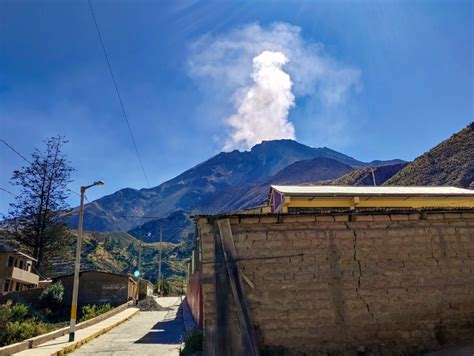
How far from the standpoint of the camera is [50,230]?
40.5 m

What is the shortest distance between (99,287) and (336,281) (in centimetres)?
3433

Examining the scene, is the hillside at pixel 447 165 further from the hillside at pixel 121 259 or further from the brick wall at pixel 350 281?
the hillside at pixel 121 259

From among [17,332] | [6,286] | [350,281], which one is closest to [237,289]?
[350,281]

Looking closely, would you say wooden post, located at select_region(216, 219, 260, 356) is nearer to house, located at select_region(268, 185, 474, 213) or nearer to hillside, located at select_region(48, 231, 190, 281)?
house, located at select_region(268, 185, 474, 213)

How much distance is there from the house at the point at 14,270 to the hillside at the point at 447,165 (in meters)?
48.1

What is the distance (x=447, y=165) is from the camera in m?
48.1

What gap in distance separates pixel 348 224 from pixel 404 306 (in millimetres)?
2370

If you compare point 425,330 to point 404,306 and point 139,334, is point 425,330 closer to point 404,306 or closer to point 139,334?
point 404,306

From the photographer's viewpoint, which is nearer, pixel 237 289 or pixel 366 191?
pixel 237 289

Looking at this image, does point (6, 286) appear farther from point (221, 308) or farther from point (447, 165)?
point (447, 165)

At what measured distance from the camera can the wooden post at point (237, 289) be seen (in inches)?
322

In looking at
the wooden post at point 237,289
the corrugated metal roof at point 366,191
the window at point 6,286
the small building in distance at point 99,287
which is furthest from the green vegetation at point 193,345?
the window at point 6,286

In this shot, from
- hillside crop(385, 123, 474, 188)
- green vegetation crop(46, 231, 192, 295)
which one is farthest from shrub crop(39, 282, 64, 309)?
hillside crop(385, 123, 474, 188)

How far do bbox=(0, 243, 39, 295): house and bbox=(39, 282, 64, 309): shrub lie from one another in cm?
749
